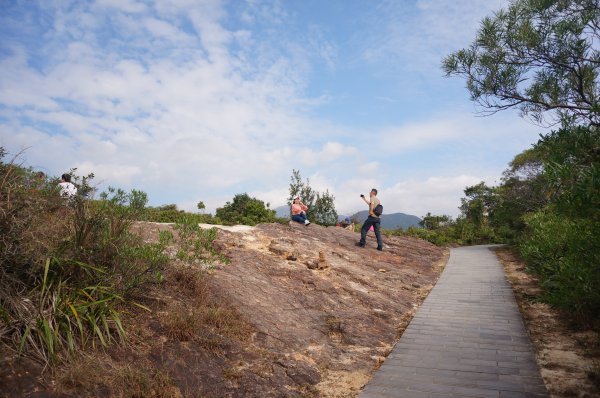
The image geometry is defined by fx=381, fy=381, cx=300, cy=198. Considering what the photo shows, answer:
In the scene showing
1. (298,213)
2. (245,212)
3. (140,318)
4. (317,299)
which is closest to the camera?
(140,318)

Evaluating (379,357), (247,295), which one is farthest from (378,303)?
(247,295)

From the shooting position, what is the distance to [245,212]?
842 inches

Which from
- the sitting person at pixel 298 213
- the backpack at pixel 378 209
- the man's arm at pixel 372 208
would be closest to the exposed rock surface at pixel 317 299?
the man's arm at pixel 372 208

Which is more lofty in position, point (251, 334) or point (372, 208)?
point (372, 208)

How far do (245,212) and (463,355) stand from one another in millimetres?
16872

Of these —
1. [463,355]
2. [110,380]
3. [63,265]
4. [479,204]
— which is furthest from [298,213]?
[479,204]

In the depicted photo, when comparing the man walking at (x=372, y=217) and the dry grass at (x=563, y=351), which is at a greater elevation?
the man walking at (x=372, y=217)

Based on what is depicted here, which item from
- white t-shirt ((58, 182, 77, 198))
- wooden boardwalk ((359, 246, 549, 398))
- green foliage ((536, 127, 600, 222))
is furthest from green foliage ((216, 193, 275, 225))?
green foliage ((536, 127, 600, 222))

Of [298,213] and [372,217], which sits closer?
[372,217]

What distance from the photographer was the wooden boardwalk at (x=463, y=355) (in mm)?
4488

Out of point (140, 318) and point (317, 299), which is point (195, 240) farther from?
point (317, 299)

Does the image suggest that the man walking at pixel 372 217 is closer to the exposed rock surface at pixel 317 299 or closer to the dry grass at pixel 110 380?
the exposed rock surface at pixel 317 299

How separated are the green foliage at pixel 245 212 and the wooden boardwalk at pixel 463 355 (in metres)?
11.9

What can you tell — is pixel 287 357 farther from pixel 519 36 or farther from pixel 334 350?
pixel 519 36
